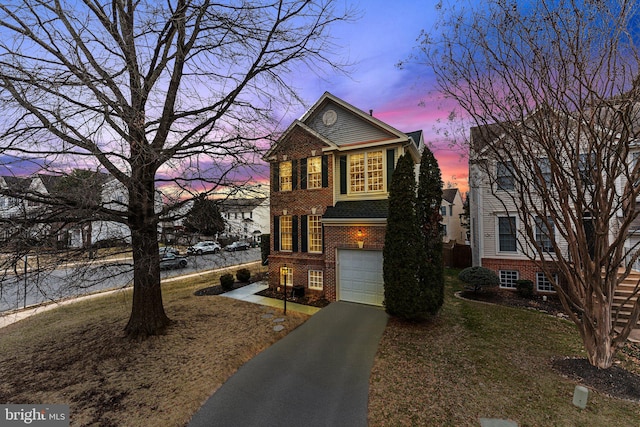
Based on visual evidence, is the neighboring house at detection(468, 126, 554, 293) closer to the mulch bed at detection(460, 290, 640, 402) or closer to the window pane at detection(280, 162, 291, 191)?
the mulch bed at detection(460, 290, 640, 402)

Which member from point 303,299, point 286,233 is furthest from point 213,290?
point 303,299

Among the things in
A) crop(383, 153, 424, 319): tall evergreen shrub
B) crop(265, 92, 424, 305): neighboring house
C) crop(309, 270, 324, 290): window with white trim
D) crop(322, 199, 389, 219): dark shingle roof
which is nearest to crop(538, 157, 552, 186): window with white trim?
crop(383, 153, 424, 319): tall evergreen shrub

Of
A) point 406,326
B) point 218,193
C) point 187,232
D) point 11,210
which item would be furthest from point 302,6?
point 406,326

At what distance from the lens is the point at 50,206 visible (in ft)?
18.4

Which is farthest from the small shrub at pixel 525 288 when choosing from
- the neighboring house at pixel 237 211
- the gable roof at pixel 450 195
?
the gable roof at pixel 450 195

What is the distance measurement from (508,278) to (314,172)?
10489 mm

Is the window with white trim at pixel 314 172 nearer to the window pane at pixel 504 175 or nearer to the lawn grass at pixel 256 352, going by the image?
the lawn grass at pixel 256 352

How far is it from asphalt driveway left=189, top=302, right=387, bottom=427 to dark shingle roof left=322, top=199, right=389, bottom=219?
3908 millimetres

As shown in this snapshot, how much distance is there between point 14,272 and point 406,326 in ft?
30.2

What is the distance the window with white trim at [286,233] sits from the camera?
11.9 m

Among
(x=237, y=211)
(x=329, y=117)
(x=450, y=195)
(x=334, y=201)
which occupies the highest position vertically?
(x=329, y=117)

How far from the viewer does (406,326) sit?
786 cm

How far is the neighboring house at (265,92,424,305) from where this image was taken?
9953 mm

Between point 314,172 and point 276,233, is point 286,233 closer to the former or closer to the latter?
point 276,233
